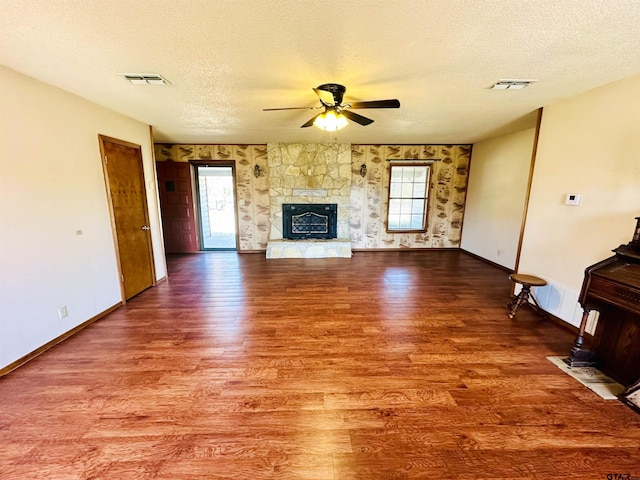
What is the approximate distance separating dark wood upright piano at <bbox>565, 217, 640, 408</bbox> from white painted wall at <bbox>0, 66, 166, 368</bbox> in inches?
185

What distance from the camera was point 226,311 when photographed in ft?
10.6

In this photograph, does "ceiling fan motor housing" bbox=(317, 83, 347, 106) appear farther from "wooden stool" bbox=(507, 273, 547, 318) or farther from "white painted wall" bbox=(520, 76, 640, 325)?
"wooden stool" bbox=(507, 273, 547, 318)

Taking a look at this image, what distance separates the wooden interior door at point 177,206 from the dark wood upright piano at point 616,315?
6485 mm

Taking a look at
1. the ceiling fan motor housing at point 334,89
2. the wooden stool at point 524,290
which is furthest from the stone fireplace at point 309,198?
the ceiling fan motor housing at point 334,89

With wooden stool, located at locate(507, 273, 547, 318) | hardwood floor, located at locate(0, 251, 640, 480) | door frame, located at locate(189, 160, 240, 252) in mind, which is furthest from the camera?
door frame, located at locate(189, 160, 240, 252)

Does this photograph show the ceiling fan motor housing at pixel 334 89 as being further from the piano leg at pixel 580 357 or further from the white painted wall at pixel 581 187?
the piano leg at pixel 580 357

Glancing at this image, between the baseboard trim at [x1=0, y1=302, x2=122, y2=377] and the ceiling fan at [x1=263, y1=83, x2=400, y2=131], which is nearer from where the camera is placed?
the baseboard trim at [x1=0, y1=302, x2=122, y2=377]

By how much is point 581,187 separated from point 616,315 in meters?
1.30

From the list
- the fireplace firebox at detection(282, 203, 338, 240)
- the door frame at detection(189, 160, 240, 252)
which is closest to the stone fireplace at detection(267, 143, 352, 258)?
the fireplace firebox at detection(282, 203, 338, 240)

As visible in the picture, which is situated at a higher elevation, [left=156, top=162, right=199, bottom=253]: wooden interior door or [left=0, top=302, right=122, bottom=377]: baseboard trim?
[left=156, top=162, right=199, bottom=253]: wooden interior door

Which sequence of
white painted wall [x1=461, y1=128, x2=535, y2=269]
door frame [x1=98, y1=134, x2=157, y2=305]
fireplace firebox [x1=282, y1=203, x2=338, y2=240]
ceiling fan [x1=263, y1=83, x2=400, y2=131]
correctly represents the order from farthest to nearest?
fireplace firebox [x1=282, y1=203, x2=338, y2=240] < white painted wall [x1=461, y1=128, x2=535, y2=269] < door frame [x1=98, y1=134, x2=157, y2=305] < ceiling fan [x1=263, y1=83, x2=400, y2=131]

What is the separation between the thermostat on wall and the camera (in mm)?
2684

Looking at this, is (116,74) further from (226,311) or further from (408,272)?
(408,272)

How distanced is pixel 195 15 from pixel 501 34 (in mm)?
1882
